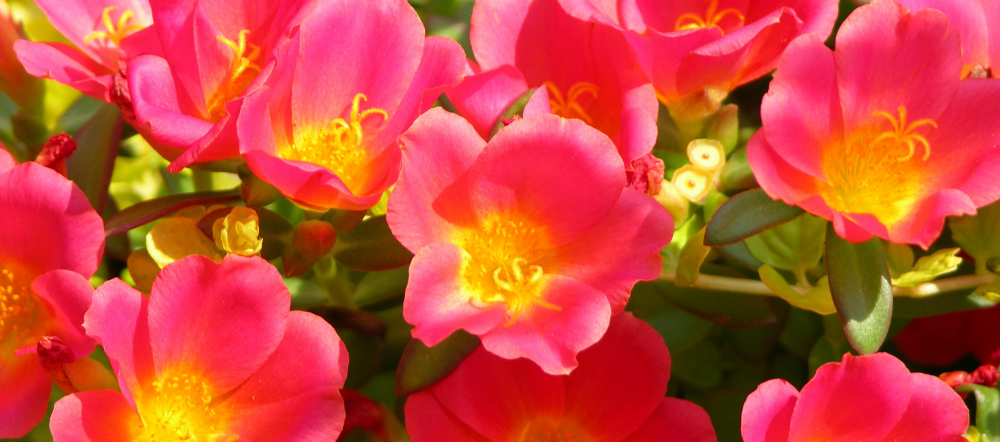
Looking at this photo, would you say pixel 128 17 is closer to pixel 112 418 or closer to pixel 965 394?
pixel 112 418

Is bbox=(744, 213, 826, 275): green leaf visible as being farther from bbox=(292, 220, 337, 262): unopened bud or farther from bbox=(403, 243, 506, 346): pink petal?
bbox=(292, 220, 337, 262): unopened bud

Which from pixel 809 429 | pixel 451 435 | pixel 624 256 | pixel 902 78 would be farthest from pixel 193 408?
pixel 902 78

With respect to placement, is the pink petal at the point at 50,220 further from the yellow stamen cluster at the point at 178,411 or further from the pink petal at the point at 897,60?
the pink petal at the point at 897,60

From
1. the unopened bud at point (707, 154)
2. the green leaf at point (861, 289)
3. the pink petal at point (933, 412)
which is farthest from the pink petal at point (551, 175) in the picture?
the pink petal at point (933, 412)

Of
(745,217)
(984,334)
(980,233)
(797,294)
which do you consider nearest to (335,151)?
(745,217)

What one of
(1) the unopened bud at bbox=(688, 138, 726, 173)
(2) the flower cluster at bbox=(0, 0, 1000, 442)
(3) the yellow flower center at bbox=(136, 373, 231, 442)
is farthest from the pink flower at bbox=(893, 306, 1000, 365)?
(3) the yellow flower center at bbox=(136, 373, 231, 442)
